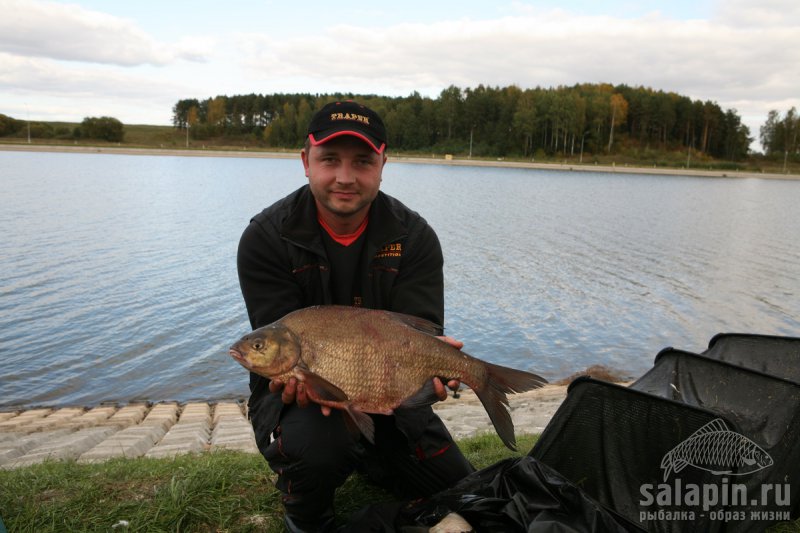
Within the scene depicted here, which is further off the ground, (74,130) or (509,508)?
(74,130)

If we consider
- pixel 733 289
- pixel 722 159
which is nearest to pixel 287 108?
pixel 722 159

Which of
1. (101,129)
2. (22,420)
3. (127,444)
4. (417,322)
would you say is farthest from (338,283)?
(101,129)

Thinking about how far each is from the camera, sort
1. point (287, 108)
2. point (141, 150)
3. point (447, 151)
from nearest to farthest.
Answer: point (141, 150), point (447, 151), point (287, 108)

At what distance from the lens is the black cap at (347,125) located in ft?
10.2

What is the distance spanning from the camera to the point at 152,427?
20.9 ft

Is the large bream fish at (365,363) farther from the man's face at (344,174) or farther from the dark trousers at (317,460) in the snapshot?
the man's face at (344,174)

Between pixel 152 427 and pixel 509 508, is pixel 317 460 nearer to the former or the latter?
pixel 509 508

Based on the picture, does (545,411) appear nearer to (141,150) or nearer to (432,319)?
(432,319)

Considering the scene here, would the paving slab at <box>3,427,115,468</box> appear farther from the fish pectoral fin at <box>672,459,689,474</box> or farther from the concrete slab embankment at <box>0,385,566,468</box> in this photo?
the fish pectoral fin at <box>672,459,689,474</box>

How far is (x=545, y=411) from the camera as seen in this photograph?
6.57 meters

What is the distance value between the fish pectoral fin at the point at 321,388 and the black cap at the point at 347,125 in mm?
1202

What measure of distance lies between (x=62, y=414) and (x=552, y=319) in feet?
28.3

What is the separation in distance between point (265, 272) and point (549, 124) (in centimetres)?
10626

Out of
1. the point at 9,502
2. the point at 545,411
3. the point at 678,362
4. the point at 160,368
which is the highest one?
the point at 678,362
